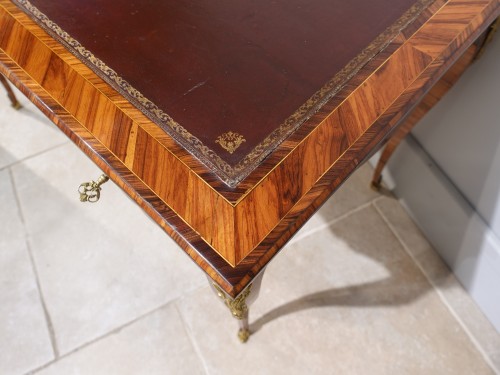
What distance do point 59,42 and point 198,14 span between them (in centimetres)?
23

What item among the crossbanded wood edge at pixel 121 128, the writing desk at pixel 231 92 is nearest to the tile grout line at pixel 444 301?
the writing desk at pixel 231 92

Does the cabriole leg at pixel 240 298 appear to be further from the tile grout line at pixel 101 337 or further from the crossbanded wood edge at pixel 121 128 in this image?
the tile grout line at pixel 101 337

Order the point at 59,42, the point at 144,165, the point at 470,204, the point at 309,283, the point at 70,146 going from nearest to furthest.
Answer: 1. the point at 144,165
2. the point at 59,42
3. the point at 470,204
4. the point at 309,283
5. the point at 70,146

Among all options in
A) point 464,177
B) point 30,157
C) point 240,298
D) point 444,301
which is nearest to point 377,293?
point 444,301

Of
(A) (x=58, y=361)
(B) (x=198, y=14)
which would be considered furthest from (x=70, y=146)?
(B) (x=198, y=14)

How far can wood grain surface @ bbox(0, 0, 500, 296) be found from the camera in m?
0.50

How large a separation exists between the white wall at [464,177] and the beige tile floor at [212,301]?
6cm

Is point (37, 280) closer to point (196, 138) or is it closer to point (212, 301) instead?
point (212, 301)

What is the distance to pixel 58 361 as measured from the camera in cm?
100

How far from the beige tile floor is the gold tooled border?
0.61 m

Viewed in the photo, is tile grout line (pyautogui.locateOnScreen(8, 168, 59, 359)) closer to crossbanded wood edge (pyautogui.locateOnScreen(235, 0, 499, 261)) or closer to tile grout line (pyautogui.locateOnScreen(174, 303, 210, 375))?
tile grout line (pyautogui.locateOnScreen(174, 303, 210, 375))

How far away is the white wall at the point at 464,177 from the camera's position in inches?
33.6

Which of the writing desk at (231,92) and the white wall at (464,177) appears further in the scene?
the white wall at (464,177)

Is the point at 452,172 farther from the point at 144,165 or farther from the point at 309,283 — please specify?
the point at 144,165
